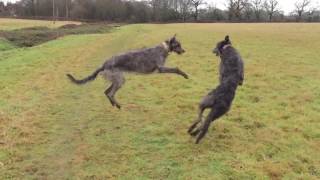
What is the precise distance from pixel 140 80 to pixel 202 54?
1004 cm

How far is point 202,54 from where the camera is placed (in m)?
26.7

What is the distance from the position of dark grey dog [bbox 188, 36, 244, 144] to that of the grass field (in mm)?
497

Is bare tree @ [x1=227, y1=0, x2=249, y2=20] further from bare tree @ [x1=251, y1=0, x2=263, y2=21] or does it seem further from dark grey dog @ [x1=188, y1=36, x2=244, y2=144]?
dark grey dog @ [x1=188, y1=36, x2=244, y2=144]

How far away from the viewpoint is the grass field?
8359mm

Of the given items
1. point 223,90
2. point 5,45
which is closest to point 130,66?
point 223,90

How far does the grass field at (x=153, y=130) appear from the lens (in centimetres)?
836

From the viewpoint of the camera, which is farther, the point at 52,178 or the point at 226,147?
the point at 226,147

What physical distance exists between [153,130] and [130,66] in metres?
1.88

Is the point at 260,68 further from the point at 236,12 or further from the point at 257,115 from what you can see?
the point at 236,12

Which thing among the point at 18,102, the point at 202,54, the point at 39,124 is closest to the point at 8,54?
the point at 202,54

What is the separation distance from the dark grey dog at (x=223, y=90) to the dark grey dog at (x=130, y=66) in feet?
4.84

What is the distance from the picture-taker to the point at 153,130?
35.0 feet

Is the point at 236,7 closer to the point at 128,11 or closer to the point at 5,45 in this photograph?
the point at 128,11

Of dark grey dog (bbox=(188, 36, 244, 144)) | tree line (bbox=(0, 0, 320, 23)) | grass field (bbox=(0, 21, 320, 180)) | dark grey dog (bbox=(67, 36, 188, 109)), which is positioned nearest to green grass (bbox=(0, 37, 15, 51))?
grass field (bbox=(0, 21, 320, 180))
